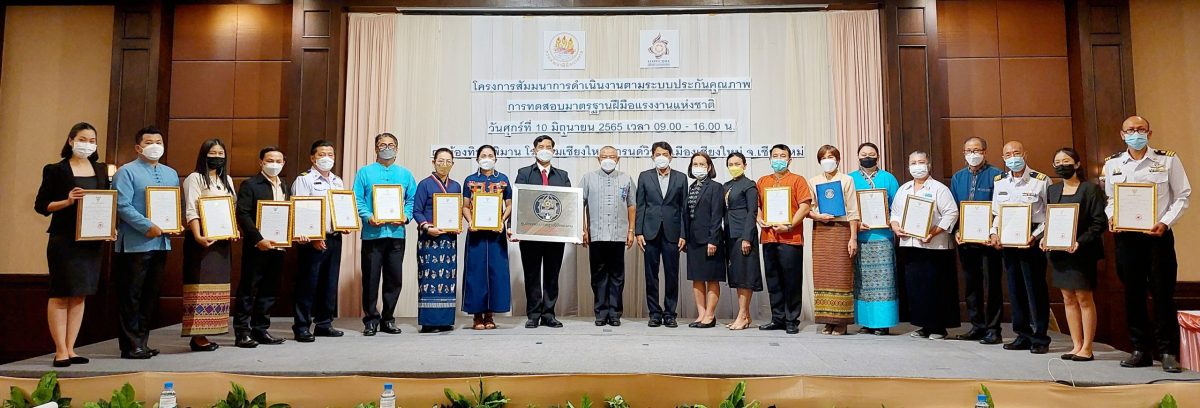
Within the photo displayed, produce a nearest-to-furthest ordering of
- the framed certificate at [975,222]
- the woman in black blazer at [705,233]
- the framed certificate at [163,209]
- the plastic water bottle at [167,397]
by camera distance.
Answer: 1. the plastic water bottle at [167,397]
2. the framed certificate at [163,209]
3. the framed certificate at [975,222]
4. the woman in black blazer at [705,233]

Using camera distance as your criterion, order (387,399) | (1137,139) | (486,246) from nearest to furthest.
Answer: (387,399) < (1137,139) < (486,246)

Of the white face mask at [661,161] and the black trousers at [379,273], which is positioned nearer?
the black trousers at [379,273]

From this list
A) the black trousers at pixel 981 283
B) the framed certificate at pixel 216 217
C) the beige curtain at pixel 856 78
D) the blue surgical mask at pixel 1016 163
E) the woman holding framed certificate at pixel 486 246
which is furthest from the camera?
the beige curtain at pixel 856 78

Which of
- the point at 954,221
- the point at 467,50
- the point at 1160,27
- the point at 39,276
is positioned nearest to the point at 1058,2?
the point at 1160,27

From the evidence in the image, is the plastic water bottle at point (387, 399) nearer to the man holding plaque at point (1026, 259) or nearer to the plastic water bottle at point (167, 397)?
the plastic water bottle at point (167, 397)

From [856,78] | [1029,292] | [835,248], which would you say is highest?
[856,78]

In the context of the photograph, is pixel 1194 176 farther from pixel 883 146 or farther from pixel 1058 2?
pixel 883 146

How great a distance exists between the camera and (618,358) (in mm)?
3496

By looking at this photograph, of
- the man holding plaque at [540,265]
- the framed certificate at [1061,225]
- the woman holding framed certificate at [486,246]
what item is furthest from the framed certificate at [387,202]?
the framed certificate at [1061,225]

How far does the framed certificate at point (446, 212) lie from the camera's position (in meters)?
4.59

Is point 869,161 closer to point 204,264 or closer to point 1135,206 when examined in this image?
point 1135,206

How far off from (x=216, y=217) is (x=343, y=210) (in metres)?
0.77

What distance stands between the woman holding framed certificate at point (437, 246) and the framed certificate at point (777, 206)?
2154 mm

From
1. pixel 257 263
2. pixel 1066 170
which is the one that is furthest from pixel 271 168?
pixel 1066 170
